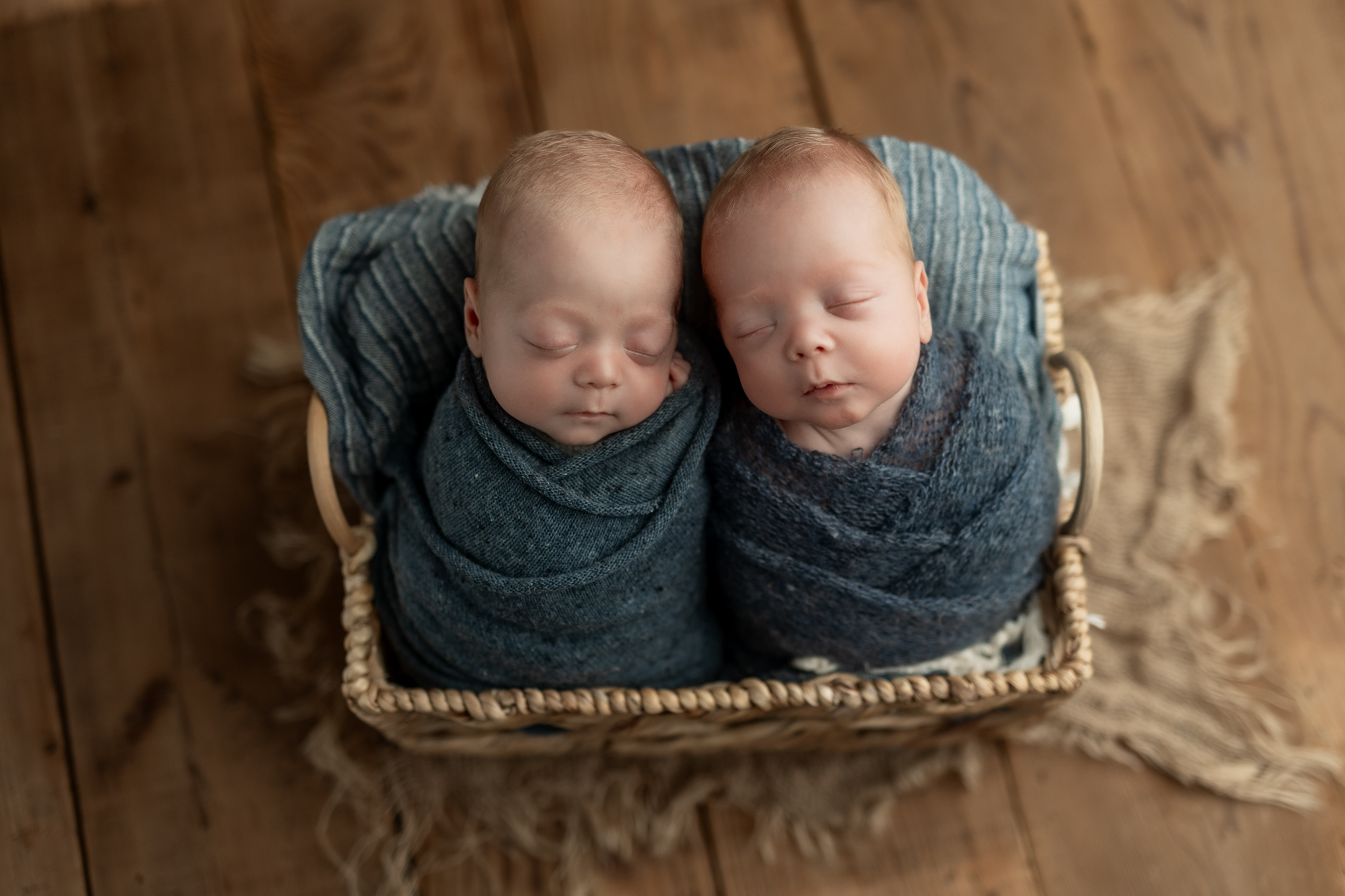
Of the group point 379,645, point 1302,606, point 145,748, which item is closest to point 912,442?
point 379,645

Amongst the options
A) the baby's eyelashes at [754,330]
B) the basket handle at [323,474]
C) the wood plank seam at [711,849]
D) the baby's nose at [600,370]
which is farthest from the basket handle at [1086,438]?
the basket handle at [323,474]

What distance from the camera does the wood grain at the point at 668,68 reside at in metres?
1.42

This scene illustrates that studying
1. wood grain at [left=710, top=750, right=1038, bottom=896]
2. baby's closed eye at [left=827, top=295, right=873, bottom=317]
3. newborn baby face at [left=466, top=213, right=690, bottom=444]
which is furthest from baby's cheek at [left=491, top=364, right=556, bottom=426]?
wood grain at [left=710, top=750, right=1038, bottom=896]

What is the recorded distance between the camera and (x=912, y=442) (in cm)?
92

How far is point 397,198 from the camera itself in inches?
55.2

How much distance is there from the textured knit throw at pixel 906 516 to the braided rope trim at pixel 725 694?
0.06 m

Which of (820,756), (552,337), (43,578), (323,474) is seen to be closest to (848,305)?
(552,337)

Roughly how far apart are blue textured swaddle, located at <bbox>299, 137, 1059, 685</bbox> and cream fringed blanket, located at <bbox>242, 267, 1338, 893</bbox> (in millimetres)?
248

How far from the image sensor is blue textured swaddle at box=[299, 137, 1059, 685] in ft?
3.43

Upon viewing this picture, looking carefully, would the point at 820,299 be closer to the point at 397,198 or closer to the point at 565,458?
the point at 565,458

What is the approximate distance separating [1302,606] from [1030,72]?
809mm

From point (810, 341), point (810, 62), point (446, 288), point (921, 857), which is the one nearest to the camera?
point (810, 341)

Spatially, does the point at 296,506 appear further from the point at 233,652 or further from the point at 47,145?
the point at 47,145

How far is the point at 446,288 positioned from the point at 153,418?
0.55 m
